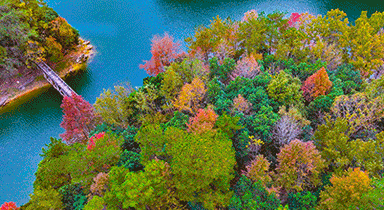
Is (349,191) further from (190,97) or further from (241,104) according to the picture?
(190,97)

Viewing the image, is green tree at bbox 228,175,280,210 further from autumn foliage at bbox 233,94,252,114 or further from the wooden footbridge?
the wooden footbridge

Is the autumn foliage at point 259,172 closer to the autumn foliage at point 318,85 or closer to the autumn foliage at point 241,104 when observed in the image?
the autumn foliage at point 241,104

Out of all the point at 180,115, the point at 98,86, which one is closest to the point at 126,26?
the point at 98,86

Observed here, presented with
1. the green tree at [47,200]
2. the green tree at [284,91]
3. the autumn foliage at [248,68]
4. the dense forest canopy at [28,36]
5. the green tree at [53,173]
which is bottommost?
the green tree at [47,200]

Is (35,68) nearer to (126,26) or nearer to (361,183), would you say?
(126,26)

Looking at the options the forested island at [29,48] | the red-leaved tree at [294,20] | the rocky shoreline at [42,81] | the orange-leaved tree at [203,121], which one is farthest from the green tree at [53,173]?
the red-leaved tree at [294,20]

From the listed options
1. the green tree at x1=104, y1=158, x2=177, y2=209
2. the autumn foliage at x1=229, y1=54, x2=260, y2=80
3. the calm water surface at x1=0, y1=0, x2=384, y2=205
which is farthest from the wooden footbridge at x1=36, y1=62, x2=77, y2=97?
the green tree at x1=104, y1=158, x2=177, y2=209
